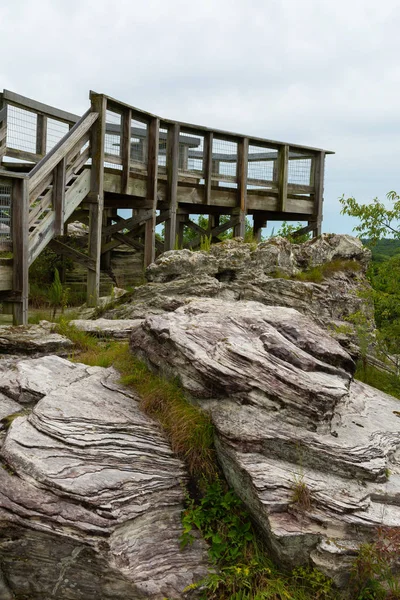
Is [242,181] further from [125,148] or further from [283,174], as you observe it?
[125,148]

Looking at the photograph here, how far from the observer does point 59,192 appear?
33.5 feet

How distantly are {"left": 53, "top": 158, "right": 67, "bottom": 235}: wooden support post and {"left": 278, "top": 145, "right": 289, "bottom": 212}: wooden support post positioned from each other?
6.97 m

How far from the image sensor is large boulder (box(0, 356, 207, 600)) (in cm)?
460

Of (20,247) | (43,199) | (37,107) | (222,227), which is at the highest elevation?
(37,107)

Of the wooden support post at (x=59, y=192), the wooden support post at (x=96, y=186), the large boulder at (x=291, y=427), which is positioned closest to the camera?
the large boulder at (x=291, y=427)

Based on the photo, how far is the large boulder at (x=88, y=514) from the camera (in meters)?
4.60

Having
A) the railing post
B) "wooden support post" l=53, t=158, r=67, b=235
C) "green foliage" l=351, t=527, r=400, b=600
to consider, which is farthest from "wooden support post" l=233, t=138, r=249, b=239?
"green foliage" l=351, t=527, r=400, b=600

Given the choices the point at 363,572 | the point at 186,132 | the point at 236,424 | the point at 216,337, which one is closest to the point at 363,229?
the point at 216,337

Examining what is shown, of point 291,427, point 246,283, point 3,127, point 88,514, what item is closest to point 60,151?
point 3,127

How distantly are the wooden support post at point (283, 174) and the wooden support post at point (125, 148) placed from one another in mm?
4710

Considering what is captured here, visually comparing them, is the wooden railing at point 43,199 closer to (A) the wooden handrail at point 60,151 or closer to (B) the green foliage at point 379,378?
(A) the wooden handrail at point 60,151

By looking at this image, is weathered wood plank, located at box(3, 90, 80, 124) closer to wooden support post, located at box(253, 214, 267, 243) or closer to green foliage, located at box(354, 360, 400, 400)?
wooden support post, located at box(253, 214, 267, 243)

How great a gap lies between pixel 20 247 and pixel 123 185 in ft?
13.1

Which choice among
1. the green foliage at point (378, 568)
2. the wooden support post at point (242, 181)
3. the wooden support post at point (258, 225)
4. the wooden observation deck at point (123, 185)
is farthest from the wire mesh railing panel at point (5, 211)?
the wooden support post at point (258, 225)
